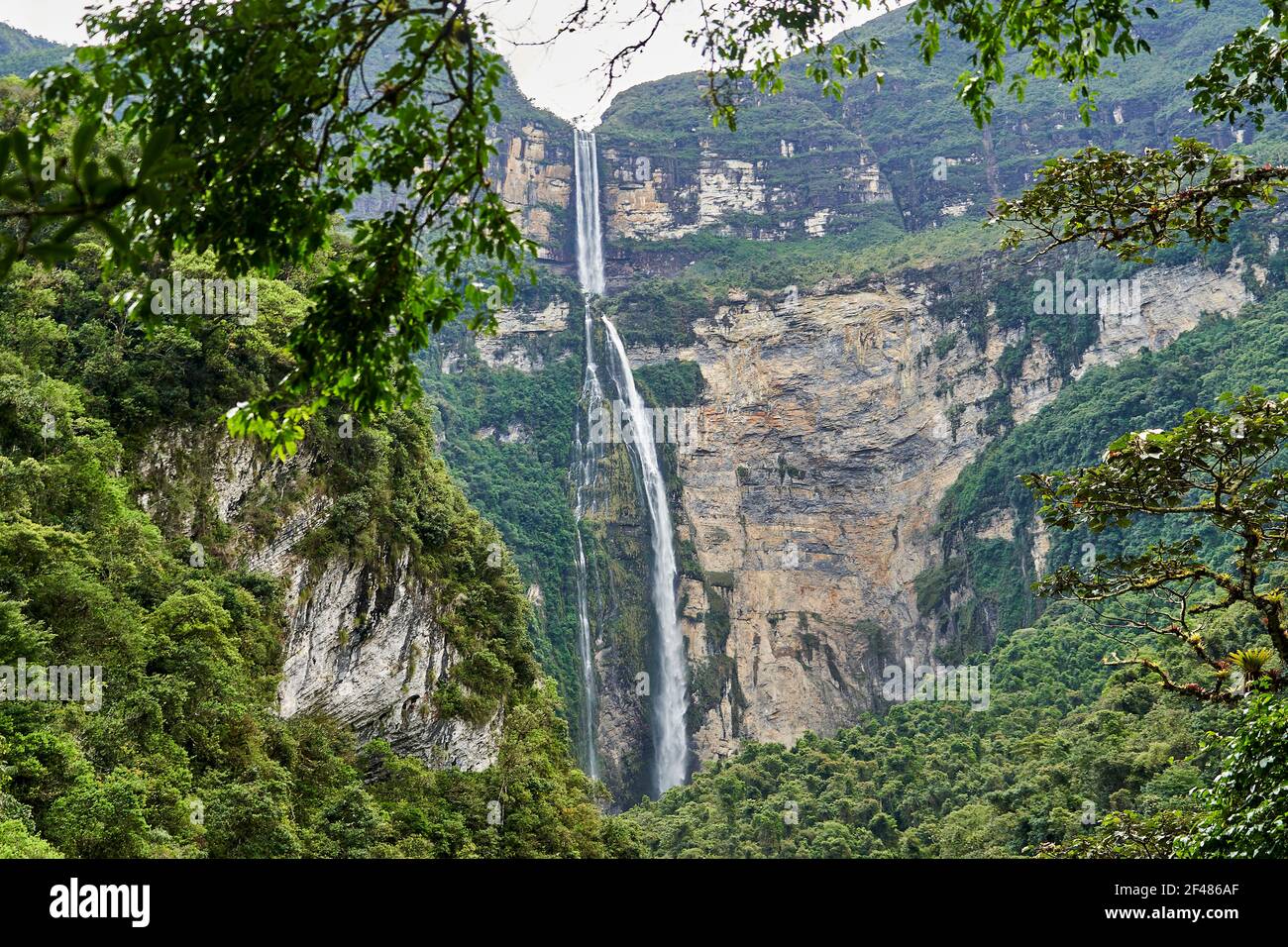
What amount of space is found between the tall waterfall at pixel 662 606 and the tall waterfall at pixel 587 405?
217cm

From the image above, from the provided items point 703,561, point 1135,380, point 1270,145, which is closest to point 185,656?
point 703,561

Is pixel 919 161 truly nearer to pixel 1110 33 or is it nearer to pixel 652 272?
pixel 652 272

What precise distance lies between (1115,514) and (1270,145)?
53.3 metres

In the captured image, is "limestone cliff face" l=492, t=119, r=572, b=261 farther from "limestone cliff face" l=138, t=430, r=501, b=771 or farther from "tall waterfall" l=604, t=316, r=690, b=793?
"limestone cliff face" l=138, t=430, r=501, b=771

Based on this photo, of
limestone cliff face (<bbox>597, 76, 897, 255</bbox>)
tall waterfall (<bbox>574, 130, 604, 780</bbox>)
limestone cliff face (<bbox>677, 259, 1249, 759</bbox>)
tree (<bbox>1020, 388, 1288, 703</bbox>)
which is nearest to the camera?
tree (<bbox>1020, 388, 1288, 703</bbox>)

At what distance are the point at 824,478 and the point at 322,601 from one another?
40.7 metres

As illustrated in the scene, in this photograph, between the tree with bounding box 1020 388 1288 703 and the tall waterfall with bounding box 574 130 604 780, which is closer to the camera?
the tree with bounding box 1020 388 1288 703

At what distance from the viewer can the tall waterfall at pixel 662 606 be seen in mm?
49062

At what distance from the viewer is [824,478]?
183 feet

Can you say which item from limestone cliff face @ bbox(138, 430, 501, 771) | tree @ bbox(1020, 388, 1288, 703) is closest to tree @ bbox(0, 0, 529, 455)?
tree @ bbox(1020, 388, 1288, 703)

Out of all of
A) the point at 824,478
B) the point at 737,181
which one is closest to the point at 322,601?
the point at 824,478

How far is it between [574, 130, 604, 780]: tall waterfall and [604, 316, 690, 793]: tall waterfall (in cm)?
217

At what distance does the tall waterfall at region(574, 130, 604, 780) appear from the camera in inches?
1924

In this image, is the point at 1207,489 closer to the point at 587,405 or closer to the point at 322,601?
the point at 322,601
